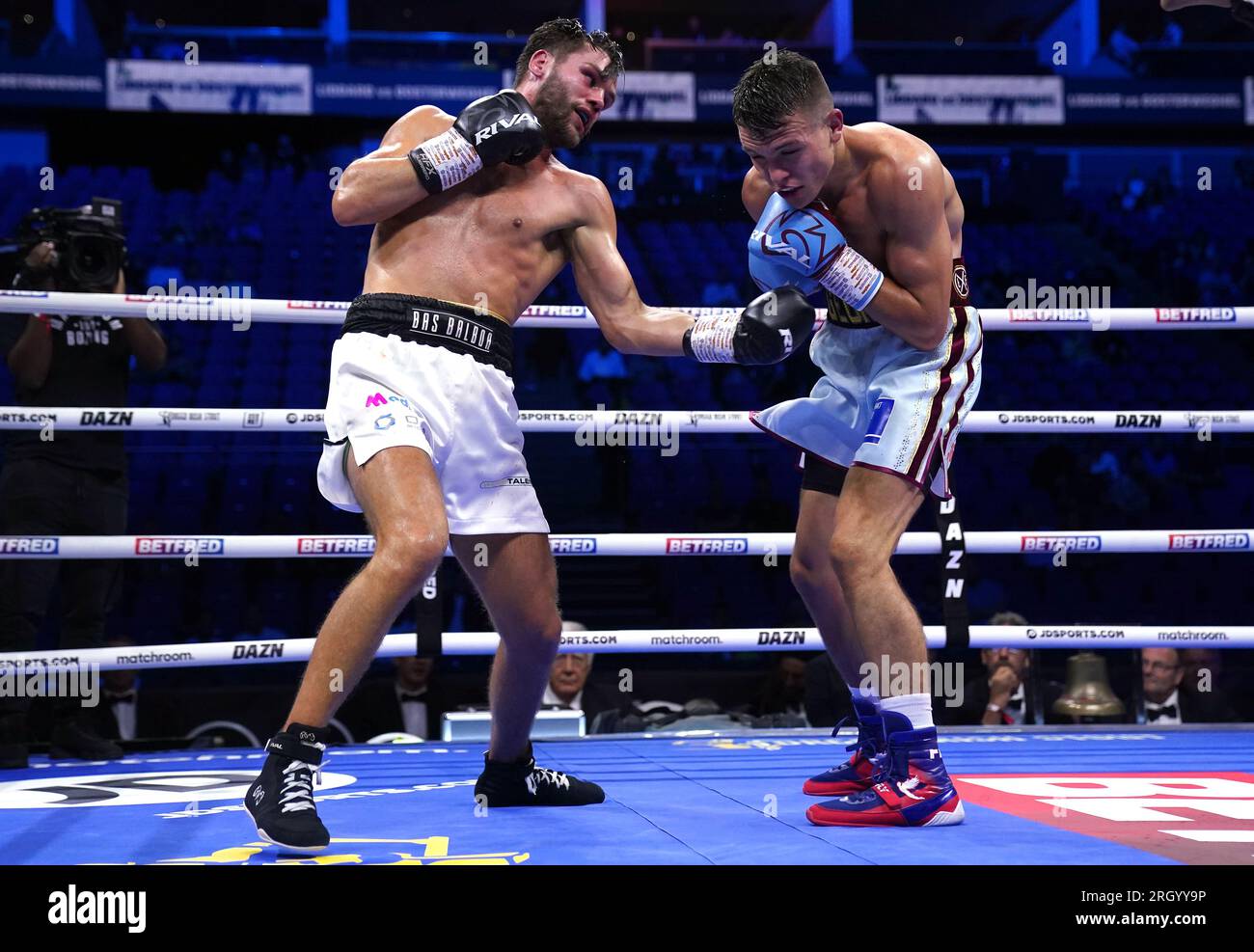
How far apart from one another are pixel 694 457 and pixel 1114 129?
813 centimetres

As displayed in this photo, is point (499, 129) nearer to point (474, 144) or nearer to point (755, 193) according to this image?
point (474, 144)

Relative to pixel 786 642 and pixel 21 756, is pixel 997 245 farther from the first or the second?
pixel 21 756

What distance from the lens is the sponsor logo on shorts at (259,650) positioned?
125 inches

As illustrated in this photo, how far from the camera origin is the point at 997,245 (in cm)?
1127

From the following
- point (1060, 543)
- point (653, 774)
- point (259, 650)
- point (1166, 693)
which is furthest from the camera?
point (1166, 693)

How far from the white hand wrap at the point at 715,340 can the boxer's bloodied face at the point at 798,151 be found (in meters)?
0.28

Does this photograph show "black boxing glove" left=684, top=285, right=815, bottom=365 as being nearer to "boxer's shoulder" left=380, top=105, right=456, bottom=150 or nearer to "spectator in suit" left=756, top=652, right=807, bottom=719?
"boxer's shoulder" left=380, top=105, right=456, bottom=150

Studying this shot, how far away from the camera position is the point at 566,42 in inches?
98.8

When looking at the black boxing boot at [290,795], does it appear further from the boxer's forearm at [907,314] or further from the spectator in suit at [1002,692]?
the spectator in suit at [1002,692]

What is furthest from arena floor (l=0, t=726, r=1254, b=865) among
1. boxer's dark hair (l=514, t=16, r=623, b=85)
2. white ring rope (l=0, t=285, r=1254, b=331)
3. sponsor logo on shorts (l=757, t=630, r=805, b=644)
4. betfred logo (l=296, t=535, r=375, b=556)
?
boxer's dark hair (l=514, t=16, r=623, b=85)

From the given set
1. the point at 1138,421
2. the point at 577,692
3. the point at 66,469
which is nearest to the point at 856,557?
the point at 1138,421

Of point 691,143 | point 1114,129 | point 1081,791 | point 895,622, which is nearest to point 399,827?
point 895,622

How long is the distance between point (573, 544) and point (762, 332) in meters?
1.28
